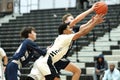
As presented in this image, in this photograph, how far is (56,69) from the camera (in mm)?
7754

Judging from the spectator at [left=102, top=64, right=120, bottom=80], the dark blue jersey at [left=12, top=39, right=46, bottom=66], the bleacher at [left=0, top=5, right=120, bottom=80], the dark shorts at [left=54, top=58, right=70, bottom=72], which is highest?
the dark blue jersey at [left=12, top=39, right=46, bottom=66]

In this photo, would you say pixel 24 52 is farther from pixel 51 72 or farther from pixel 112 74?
pixel 112 74

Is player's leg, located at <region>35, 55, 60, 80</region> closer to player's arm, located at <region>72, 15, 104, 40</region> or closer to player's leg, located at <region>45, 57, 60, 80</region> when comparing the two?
player's leg, located at <region>45, 57, 60, 80</region>

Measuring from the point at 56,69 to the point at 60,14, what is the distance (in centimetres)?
1223

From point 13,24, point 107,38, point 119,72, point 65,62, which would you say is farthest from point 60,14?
point 65,62

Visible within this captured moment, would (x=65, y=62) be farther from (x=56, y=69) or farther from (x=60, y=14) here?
(x=60, y=14)

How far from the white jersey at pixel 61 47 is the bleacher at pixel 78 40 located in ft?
18.3

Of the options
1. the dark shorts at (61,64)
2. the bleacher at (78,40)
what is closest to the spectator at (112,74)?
the bleacher at (78,40)

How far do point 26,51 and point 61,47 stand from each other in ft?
2.06

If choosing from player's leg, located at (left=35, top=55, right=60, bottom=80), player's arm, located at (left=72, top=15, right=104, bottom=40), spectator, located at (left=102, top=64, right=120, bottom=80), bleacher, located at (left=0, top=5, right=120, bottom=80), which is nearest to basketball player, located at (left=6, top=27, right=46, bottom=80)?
Result: player's leg, located at (left=35, top=55, right=60, bottom=80)

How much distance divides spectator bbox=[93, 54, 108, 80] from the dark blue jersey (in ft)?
17.9

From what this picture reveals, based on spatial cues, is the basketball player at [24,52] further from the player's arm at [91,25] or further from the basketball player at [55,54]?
the player's arm at [91,25]

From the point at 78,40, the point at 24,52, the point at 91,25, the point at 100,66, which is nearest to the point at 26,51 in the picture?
the point at 24,52

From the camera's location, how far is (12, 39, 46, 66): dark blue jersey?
24.5 feet
